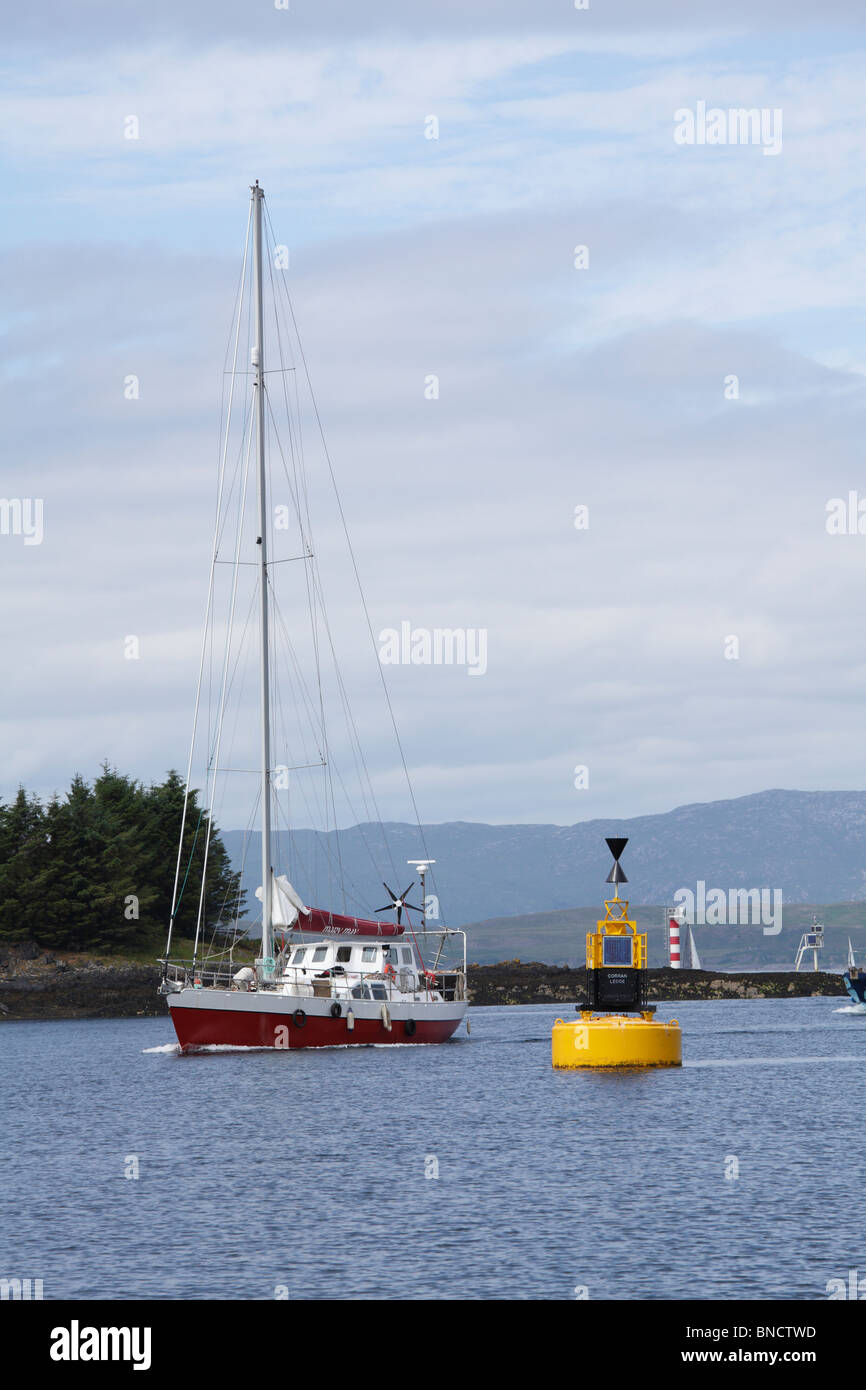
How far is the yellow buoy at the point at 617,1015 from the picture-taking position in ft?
188

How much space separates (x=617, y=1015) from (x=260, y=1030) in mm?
16858

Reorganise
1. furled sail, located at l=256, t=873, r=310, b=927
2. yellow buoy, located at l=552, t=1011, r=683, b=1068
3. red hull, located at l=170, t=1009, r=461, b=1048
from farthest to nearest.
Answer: furled sail, located at l=256, t=873, r=310, b=927 < red hull, located at l=170, t=1009, r=461, b=1048 < yellow buoy, located at l=552, t=1011, r=683, b=1068

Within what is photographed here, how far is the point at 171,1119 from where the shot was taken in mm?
52125

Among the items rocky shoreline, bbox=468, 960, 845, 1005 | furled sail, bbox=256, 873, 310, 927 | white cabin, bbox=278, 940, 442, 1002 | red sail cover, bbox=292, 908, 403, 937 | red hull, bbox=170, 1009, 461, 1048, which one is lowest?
rocky shoreline, bbox=468, 960, 845, 1005

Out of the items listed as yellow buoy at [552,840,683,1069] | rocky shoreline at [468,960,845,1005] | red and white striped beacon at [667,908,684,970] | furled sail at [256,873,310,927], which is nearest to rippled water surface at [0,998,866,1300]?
yellow buoy at [552,840,683,1069]

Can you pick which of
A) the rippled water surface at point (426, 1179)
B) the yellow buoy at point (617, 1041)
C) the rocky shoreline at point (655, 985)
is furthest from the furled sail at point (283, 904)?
the rocky shoreline at point (655, 985)

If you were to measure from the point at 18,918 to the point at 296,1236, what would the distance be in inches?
3837

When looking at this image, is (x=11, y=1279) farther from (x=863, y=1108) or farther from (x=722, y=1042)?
(x=722, y=1042)

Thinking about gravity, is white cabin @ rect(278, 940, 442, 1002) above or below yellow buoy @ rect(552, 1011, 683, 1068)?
above

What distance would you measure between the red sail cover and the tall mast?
3.18m

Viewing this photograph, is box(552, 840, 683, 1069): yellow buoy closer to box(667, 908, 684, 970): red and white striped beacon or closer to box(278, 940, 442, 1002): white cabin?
box(278, 940, 442, 1002): white cabin

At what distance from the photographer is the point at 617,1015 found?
5859 centimetres

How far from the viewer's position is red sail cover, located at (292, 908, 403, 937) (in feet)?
245
